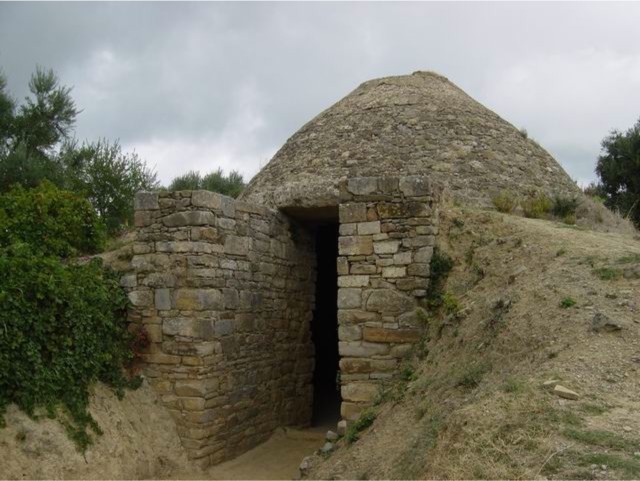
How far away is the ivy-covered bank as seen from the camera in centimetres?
576

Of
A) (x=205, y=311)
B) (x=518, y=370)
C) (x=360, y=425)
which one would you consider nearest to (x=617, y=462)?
(x=518, y=370)

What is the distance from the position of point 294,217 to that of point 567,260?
4.08 meters

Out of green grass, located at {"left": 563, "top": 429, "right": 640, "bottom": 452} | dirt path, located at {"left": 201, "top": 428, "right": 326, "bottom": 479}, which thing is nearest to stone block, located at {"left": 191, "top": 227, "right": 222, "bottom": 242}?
dirt path, located at {"left": 201, "top": 428, "right": 326, "bottom": 479}

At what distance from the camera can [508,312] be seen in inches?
225

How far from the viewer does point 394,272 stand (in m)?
7.01

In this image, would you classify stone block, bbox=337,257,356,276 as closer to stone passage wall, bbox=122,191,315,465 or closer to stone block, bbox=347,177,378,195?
stone block, bbox=347,177,378,195

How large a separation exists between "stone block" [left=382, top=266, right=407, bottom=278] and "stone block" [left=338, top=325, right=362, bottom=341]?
2.20 ft

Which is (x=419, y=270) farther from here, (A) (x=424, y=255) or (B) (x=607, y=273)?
(B) (x=607, y=273)

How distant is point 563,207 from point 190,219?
6.23 meters

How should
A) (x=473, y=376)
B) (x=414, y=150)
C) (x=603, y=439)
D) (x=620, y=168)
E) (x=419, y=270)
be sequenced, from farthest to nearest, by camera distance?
(x=620, y=168)
(x=414, y=150)
(x=419, y=270)
(x=473, y=376)
(x=603, y=439)

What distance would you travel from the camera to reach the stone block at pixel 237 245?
7479 millimetres

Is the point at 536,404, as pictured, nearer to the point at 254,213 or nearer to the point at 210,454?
the point at 210,454

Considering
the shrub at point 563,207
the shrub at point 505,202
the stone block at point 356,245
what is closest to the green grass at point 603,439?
the stone block at point 356,245

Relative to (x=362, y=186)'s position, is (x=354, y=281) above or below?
→ below
